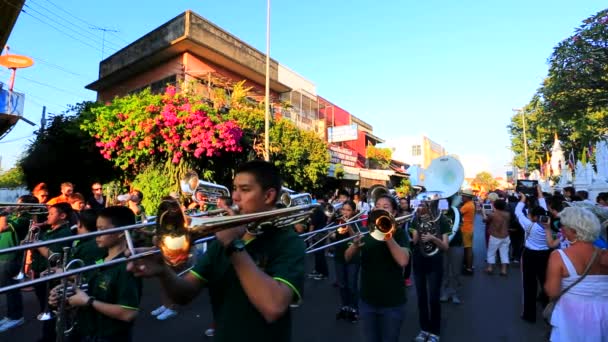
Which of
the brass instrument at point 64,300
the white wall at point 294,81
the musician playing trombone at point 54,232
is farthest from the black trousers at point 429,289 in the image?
the white wall at point 294,81

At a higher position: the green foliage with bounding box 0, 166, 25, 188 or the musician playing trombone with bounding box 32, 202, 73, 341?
the green foliage with bounding box 0, 166, 25, 188

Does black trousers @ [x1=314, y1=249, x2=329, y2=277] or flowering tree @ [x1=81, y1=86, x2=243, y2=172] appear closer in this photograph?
black trousers @ [x1=314, y1=249, x2=329, y2=277]

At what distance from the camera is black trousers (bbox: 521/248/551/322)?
17.1 feet

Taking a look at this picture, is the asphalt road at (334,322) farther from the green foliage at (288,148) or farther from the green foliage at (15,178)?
the green foliage at (15,178)

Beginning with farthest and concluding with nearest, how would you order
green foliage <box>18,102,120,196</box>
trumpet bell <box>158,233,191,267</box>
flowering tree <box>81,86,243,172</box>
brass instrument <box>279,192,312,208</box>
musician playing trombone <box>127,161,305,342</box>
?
green foliage <box>18,102,120,196</box>
flowering tree <box>81,86,243,172</box>
brass instrument <box>279,192,312,208</box>
musician playing trombone <box>127,161,305,342</box>
trumpet bell <box>158,233,191,267</box>

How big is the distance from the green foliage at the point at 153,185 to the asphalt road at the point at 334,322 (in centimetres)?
372

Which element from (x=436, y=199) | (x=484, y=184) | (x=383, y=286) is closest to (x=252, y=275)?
(x=383, y=286)

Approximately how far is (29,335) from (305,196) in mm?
4168

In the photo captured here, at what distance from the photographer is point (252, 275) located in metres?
1.40

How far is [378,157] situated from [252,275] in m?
28.2

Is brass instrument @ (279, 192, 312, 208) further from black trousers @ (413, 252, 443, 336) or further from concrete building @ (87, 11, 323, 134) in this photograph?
concrete building @ (87, 11, 323, 134)

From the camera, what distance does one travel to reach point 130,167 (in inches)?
425

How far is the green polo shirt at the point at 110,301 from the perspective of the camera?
7.69 feet

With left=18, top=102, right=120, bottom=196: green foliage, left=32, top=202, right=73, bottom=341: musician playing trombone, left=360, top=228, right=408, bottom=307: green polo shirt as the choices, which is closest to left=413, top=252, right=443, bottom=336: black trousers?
left=360, top=228, right=408, bottom=307: green polo shirt
